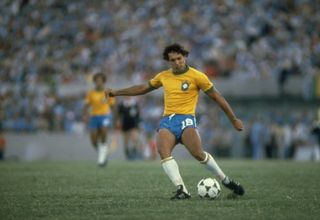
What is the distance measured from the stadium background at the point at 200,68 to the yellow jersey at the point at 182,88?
1946 cm

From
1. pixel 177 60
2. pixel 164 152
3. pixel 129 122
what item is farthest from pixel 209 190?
pixel 129 122

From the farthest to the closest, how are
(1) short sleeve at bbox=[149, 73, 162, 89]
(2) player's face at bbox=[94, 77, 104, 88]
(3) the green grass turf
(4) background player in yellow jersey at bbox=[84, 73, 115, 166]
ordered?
(4) background player in yellow jersey at bbox=[84, 73, 115, 166] → (2) player's face at bbox=[94, 77, 104, 88] → (1) short sleeve at bbox=[149, 73, 162, 89] → (3) the green grass turf

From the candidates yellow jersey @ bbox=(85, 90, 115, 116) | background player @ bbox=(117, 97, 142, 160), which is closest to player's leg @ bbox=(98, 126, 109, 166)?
yellow jersey @ bbox=(85, 90, 115, 116)

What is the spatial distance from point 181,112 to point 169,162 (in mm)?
778

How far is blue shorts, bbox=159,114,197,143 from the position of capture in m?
11.4

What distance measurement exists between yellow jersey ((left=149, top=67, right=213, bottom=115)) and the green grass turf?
130cm

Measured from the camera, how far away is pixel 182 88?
1142cm

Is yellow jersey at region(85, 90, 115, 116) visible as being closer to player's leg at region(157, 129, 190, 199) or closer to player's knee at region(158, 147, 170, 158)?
player's leg at region(157, 129, 190, 199)

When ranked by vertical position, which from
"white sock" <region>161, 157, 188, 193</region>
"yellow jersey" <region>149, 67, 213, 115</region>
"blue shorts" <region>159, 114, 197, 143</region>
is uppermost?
"yellow jersey" <region>149, 67, 213, 115</region>

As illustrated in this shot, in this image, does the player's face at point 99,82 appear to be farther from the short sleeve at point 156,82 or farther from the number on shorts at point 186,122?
the number on shorts at point 186,122

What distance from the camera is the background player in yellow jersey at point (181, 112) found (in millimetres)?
11195

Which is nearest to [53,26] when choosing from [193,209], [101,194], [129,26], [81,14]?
[81,14]

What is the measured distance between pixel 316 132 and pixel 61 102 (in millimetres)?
12761

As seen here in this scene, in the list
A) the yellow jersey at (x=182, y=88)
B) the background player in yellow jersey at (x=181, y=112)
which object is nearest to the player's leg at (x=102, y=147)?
the background player in yellow jersey at (x=181, y=112)
